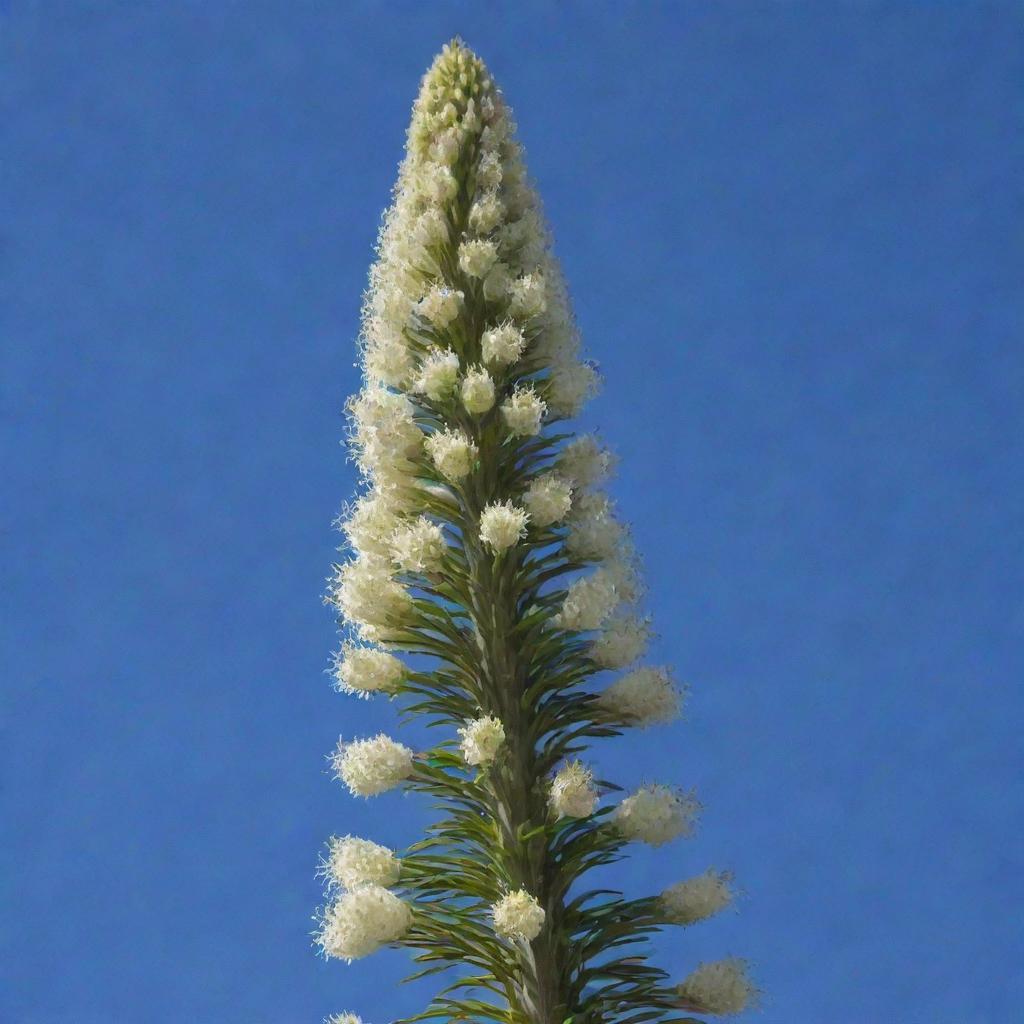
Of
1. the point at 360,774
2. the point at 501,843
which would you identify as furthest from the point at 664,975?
the point at 360,774

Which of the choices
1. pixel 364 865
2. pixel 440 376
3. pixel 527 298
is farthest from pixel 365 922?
pixel 527 298

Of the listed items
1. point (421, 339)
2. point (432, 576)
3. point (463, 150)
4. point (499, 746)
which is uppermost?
point (463, 150)

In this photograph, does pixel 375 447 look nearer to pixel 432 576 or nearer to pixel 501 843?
pixel 432 576

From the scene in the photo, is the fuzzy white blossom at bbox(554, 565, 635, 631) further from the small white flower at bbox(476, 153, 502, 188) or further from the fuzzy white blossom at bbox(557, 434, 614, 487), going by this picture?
the small white flower at bbox(476, 153, 502, 188)

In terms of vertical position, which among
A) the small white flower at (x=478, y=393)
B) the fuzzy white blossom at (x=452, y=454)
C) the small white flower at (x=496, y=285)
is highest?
the small white flower at (x=496, y=285)

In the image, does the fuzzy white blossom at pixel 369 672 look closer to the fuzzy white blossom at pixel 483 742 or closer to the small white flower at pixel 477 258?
the fuzzy white blossom at pixel 483 742

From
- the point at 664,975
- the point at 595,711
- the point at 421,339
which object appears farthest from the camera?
the point at 421,339

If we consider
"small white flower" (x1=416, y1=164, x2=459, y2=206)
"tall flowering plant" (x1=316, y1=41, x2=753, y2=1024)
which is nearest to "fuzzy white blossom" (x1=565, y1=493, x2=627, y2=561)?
"tall flowering plant" (x1=316, y1=41, x2=753, y2=1024)

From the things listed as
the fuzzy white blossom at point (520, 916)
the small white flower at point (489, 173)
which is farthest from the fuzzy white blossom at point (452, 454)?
the fuzzy white blossom at point (520, 916)
